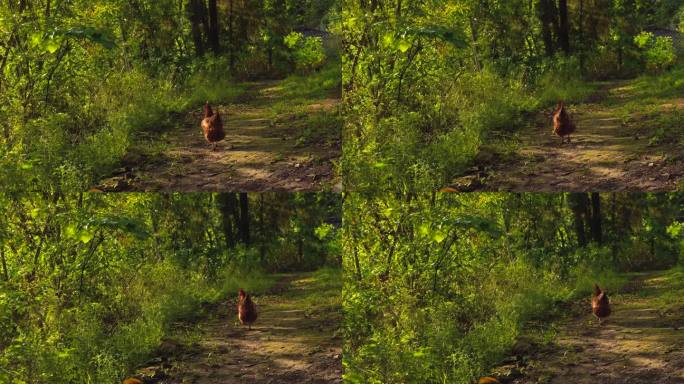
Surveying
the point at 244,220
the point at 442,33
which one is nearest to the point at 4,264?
the point at 244,220

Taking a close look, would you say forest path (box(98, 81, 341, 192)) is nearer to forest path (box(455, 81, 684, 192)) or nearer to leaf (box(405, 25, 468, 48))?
leaf (box(405, 25, 468, 48))

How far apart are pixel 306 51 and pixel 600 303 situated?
2.66 metres

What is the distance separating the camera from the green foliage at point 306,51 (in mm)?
5703

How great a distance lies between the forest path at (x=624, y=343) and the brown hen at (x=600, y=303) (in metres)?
0.10

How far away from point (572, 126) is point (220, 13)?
251 centimetres

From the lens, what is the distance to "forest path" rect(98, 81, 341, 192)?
5680 mm

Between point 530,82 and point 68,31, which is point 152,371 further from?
point 530,82

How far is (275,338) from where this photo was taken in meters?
5.91

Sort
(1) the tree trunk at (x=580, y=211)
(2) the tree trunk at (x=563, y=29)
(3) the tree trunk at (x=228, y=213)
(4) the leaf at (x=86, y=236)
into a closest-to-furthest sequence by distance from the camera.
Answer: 1. (1) the tree trunk at (x=580, y=211)
2. (2) the tree trunk at (x=563, y=29)
3. (3) the tree trunk at (x=228, y=213)
4. (4) the leaf at (x=86, y=236)

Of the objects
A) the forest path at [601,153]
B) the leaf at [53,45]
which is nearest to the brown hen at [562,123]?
the forest path at [601,153]

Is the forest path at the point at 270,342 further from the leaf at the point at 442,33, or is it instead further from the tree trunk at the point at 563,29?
the tree trunk at the point at 563,29

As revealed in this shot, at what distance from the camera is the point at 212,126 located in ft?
18.7

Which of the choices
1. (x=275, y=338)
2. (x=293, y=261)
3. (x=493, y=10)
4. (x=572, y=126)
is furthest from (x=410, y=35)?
(x=275, y=338)

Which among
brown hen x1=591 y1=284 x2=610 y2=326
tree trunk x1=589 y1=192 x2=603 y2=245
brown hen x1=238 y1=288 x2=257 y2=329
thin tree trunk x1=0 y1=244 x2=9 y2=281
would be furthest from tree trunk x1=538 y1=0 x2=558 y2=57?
thin tree trunk x1=0 y1=244 x2=9 y2=281
